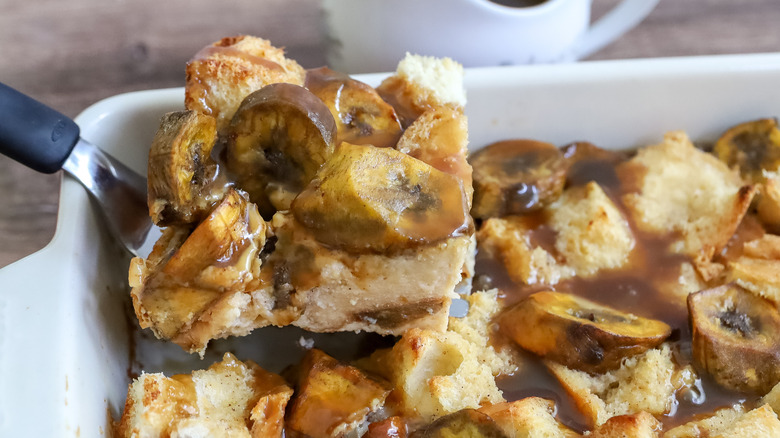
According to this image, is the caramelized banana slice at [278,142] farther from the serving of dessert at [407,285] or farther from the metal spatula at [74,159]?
the metal spatula at [74,159]

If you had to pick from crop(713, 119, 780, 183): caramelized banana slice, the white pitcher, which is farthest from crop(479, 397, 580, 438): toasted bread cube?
the white pitcher

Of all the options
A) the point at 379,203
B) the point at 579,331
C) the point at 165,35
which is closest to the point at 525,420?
the point at 579,331

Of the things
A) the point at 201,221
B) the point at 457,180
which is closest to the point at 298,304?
the point at 201,221

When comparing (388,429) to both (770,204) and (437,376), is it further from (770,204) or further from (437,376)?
(770,204)

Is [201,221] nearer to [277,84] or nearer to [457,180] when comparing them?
[277,84]

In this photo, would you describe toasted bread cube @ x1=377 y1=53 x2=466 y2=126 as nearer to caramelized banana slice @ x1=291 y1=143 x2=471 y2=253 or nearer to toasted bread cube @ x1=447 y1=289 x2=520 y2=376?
caramelized banana slice @ x1=291 y1=143 x2=471 y2=253
